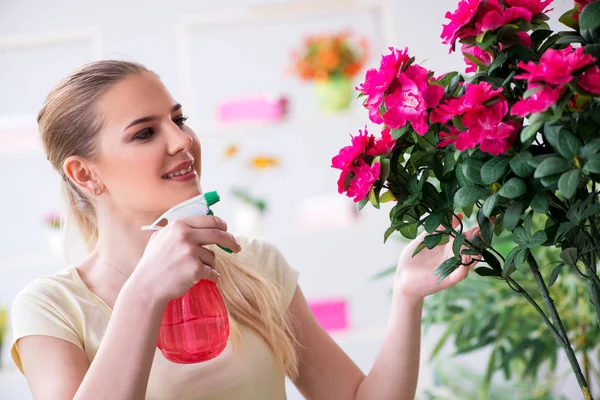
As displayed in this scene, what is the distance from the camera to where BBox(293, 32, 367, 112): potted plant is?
10.1 feet

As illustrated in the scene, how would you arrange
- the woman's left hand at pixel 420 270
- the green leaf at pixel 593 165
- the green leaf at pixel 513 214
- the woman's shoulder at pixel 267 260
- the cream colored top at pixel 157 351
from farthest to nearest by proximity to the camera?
the woman's shoulder at pixel 267 260
the cream colored top at pixel 157 351
the woman's left hand at pixel 420 270
the green leaf at pixel 513 214
the green leaf at pixel 593 165

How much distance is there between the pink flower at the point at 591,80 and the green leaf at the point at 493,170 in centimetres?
11

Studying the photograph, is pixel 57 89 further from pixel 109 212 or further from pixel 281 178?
pixel 281 178

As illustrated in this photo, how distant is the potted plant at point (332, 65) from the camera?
3.09 m

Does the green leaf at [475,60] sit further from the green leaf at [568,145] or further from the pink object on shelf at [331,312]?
the pink object on shelf at [331,312]

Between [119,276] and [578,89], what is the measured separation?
982mm

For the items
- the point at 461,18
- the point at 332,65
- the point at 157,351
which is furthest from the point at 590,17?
the point at 332,65

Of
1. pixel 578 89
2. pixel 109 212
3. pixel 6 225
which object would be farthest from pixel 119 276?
pixel 6 225

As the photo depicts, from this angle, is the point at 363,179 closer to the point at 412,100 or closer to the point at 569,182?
the point at 412,100

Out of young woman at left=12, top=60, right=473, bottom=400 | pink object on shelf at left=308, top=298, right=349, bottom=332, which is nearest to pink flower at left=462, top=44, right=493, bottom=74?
Result: young woman at left=12, top=60, right=473, bottom=400

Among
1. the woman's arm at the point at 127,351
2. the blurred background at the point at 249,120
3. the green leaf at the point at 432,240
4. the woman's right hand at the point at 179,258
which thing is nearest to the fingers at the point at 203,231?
the woman's right hand at the point at 179,258

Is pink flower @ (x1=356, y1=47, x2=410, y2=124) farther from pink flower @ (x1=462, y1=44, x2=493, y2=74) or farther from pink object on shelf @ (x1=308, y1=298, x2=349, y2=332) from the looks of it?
pink object on shelf @ (x1=308, y1=298, x2=349, y2=332)

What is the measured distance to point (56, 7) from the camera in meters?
3.43

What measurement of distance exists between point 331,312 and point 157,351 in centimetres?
196
